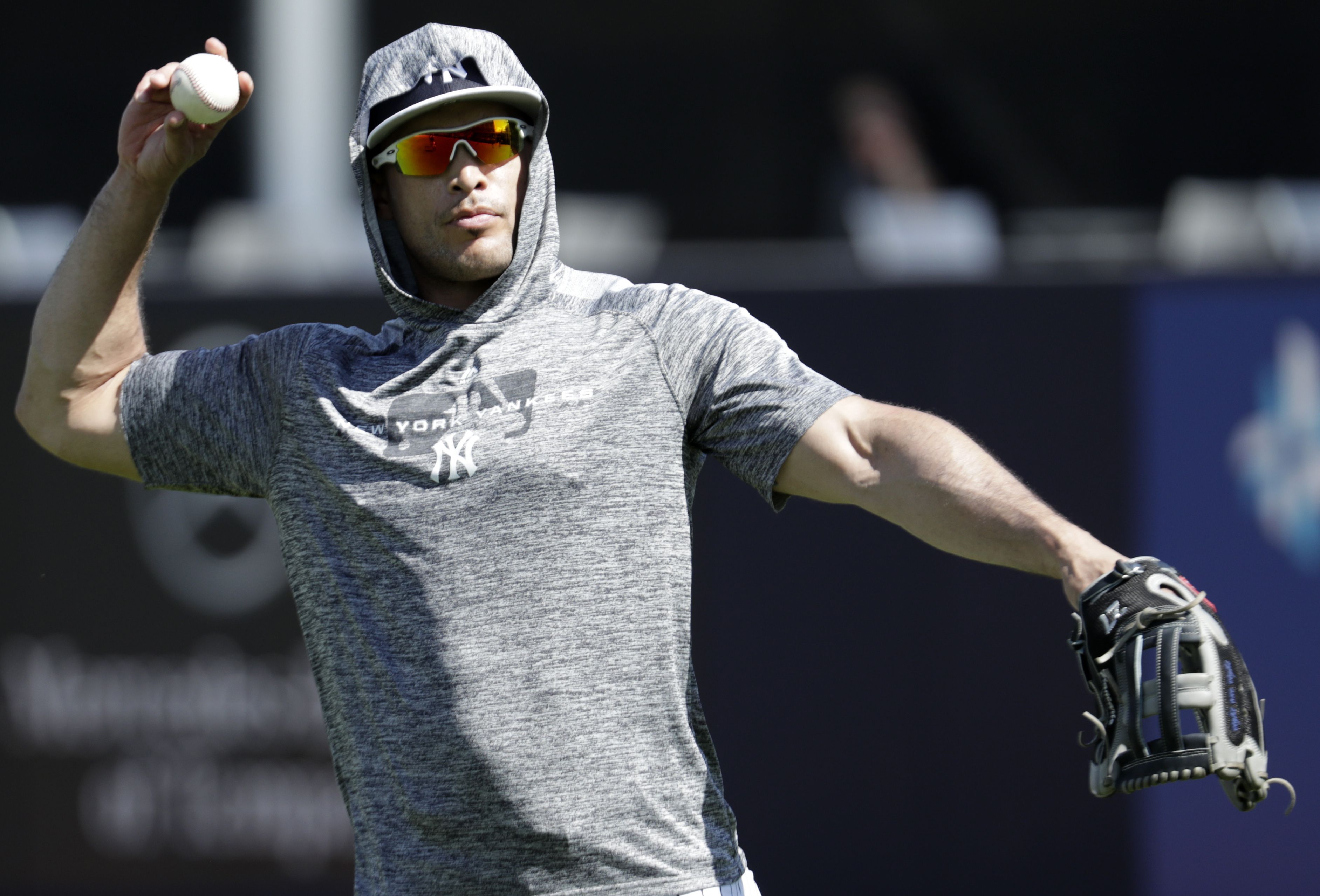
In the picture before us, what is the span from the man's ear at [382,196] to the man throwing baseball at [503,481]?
0.04 m

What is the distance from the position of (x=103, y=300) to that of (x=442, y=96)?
0.79 m

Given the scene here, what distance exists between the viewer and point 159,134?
297 cm

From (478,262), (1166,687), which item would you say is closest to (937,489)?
(1166,687)

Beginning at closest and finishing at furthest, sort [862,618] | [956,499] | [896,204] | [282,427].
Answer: [956,499] < [282,427] < [862,618] < [896,204]

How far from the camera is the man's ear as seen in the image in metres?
3.06

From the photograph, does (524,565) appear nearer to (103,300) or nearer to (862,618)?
(103,300)

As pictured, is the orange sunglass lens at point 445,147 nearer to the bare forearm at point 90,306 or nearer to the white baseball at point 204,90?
the white baseball at point 204,90

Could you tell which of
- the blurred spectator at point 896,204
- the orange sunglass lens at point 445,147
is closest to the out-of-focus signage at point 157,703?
the orange sunglass lens at point 445,147

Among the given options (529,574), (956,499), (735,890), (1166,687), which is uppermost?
(956,499)

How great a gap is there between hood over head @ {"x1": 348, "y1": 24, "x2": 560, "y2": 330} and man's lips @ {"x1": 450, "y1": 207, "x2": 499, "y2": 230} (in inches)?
2.8

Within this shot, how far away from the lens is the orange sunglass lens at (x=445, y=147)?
9.56 feet

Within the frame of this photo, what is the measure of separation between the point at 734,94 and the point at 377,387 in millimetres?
8411

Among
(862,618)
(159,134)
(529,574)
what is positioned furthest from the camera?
(862,618)

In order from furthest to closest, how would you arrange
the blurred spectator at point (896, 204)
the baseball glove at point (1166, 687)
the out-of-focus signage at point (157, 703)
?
the blurred spectator at point (896, 204)
the out-of-focus signage at point (157, 703)
the baseball glove at point (1166, 687)
